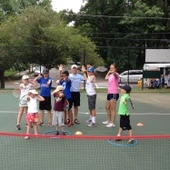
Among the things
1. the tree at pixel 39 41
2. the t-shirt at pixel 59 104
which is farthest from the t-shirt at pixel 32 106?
the tree at pixel 39 41

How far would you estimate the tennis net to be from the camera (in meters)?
5.66

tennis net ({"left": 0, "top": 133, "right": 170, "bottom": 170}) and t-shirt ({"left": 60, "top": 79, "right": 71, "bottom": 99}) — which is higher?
t-shirt ({"left": 60, "top": 79, "right": 71, "bottom": 99})

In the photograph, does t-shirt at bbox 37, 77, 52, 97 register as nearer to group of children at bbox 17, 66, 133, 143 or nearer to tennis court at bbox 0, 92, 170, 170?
group of children at bbox 17, 66, 133, 143

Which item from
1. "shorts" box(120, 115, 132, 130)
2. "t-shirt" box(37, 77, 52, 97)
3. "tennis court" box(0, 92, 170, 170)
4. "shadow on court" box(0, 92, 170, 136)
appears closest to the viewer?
"tennis court" box(0, 92, 170, 170)

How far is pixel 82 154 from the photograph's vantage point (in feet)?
20.6

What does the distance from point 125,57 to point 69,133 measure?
109 ft

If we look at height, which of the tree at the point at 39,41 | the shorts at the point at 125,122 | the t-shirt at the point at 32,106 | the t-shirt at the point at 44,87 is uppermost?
the tree at the point at 39,41

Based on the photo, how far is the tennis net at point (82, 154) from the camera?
566 cm

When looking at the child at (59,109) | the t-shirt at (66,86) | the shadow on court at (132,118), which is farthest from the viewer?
the t-shirt at (66,86)

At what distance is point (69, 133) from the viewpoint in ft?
27.3

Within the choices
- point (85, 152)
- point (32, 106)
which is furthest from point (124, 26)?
point (85, 152)

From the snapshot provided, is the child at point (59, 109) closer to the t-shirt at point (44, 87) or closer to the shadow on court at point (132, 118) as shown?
the shadow on court at point (132, 118)

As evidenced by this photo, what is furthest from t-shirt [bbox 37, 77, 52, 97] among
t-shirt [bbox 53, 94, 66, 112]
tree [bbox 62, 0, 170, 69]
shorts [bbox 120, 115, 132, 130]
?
tree [bbox 62, 0, 170, 69]

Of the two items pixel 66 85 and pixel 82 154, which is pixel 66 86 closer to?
pixel 66 85
